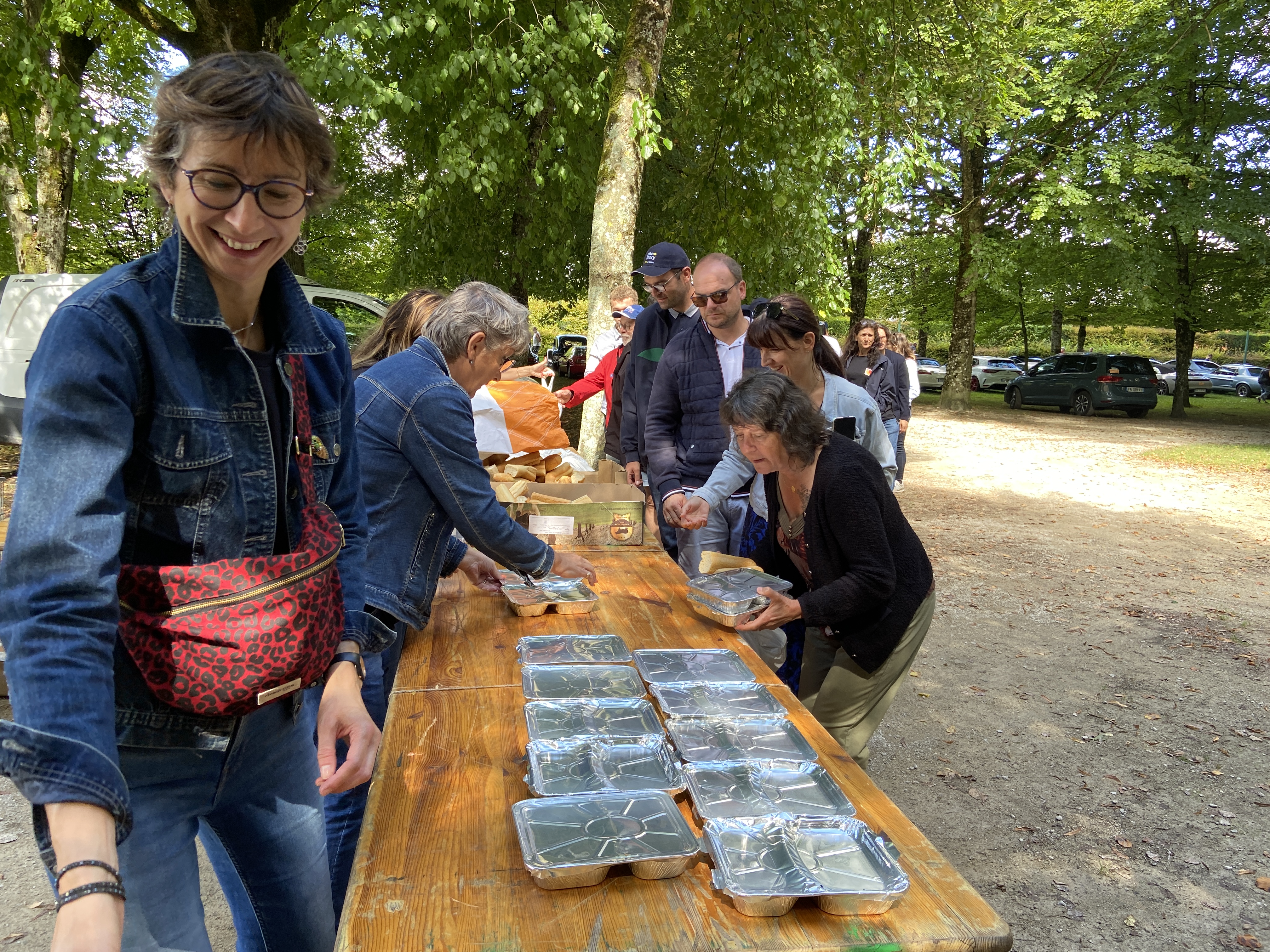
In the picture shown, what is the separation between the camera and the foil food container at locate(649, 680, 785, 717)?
1967 mm

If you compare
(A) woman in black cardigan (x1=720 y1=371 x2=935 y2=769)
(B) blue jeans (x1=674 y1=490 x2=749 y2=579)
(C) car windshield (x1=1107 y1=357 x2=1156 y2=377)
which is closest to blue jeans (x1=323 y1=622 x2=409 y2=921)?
(A) woman in black cardigan (x1=720 y1=371 x2=935 y2=769)

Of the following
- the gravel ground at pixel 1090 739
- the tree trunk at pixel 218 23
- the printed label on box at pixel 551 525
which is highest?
the tree trunk at pixel 218 23

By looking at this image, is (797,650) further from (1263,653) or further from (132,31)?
(132,31)

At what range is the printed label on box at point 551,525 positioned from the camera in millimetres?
3396

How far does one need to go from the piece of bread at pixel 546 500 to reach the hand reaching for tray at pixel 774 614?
43.9 inches

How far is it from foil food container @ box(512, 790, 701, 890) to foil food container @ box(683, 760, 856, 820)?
0.30 feet

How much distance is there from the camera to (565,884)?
135 cm

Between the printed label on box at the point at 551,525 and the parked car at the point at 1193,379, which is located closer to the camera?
the printed label on box at the point at 551,525

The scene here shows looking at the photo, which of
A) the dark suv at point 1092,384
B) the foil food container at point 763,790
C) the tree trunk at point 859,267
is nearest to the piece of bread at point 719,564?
the foil food container at point 763,790

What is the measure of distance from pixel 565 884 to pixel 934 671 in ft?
14.2

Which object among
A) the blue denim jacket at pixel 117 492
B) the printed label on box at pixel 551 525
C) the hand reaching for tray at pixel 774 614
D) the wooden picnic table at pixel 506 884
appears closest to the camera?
the blue denim jacket at pixel 117 492

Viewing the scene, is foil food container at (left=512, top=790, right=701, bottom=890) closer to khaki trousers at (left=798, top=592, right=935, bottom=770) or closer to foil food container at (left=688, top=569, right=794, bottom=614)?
foil food container at (left=688, top=569, right=794, bottom=614)

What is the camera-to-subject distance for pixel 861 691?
2732mm

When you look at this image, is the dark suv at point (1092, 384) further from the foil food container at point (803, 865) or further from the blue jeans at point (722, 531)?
the foil food container at point (803, 865)
